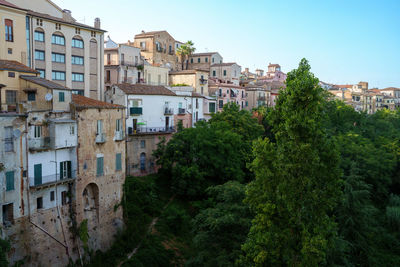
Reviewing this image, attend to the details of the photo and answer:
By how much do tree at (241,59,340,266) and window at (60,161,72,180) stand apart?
1559 cm

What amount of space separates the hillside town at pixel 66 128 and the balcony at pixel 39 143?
2.7 inches

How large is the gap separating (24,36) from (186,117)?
74.2 ft

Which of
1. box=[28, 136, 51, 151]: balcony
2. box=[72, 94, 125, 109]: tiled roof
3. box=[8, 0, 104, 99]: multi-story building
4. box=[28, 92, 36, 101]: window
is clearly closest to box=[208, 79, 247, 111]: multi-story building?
box=[8, 0, 104, 99]: multi-story building

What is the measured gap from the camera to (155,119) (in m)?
44.7

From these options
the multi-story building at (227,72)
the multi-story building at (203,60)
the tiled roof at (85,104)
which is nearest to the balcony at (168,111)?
the tiled roof at (85,104)

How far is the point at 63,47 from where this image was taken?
37938 mm

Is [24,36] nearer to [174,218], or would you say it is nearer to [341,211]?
[174,218]

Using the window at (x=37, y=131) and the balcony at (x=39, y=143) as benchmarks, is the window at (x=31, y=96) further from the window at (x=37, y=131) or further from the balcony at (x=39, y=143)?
the balcony at (x=39, y=143)

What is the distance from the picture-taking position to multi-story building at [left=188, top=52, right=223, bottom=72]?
237 feet

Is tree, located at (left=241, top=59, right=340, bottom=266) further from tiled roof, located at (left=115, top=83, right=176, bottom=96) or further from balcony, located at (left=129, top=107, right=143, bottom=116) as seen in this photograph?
tiled roof, located at (left=115, top=83, right=176, bottom=96)

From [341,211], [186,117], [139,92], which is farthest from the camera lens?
[186,117]

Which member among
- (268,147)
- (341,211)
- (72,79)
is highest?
(72,79)

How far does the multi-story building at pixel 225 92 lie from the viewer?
5995 cm

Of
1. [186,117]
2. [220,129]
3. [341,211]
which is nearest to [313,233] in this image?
[341,211]
